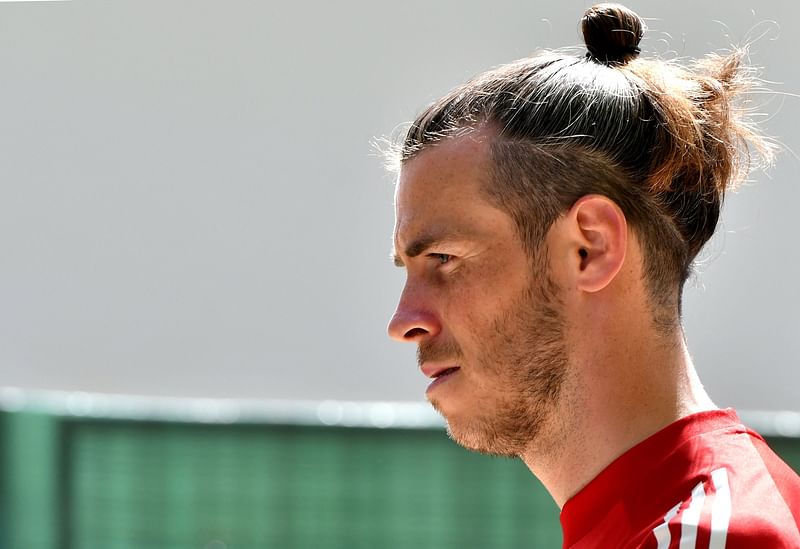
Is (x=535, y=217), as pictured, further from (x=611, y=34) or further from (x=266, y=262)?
(x=266, y=262)

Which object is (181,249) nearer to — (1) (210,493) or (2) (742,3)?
(1) (210,493)

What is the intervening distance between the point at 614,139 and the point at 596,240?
16cm

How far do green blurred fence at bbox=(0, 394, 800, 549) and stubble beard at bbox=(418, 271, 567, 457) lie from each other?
2.55 m

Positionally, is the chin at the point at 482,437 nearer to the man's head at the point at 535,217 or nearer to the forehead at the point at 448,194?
the man's head at the point at 535,217

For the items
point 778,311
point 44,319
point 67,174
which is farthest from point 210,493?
point 778,311

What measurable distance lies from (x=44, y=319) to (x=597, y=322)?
2.98 metres

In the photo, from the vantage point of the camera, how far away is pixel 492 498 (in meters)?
4.20

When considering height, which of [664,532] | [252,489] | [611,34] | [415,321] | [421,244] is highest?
[611,34]

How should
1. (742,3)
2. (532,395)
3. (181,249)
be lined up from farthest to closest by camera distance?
(181,249)
(742,3)
(532,395)

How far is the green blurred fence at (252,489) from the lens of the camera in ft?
13.7

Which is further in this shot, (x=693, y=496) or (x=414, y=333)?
(x=414, y=333)

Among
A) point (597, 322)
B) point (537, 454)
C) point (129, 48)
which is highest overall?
point (129, 48)

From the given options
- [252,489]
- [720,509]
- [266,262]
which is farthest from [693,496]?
[252,489]

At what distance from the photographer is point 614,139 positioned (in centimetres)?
166
